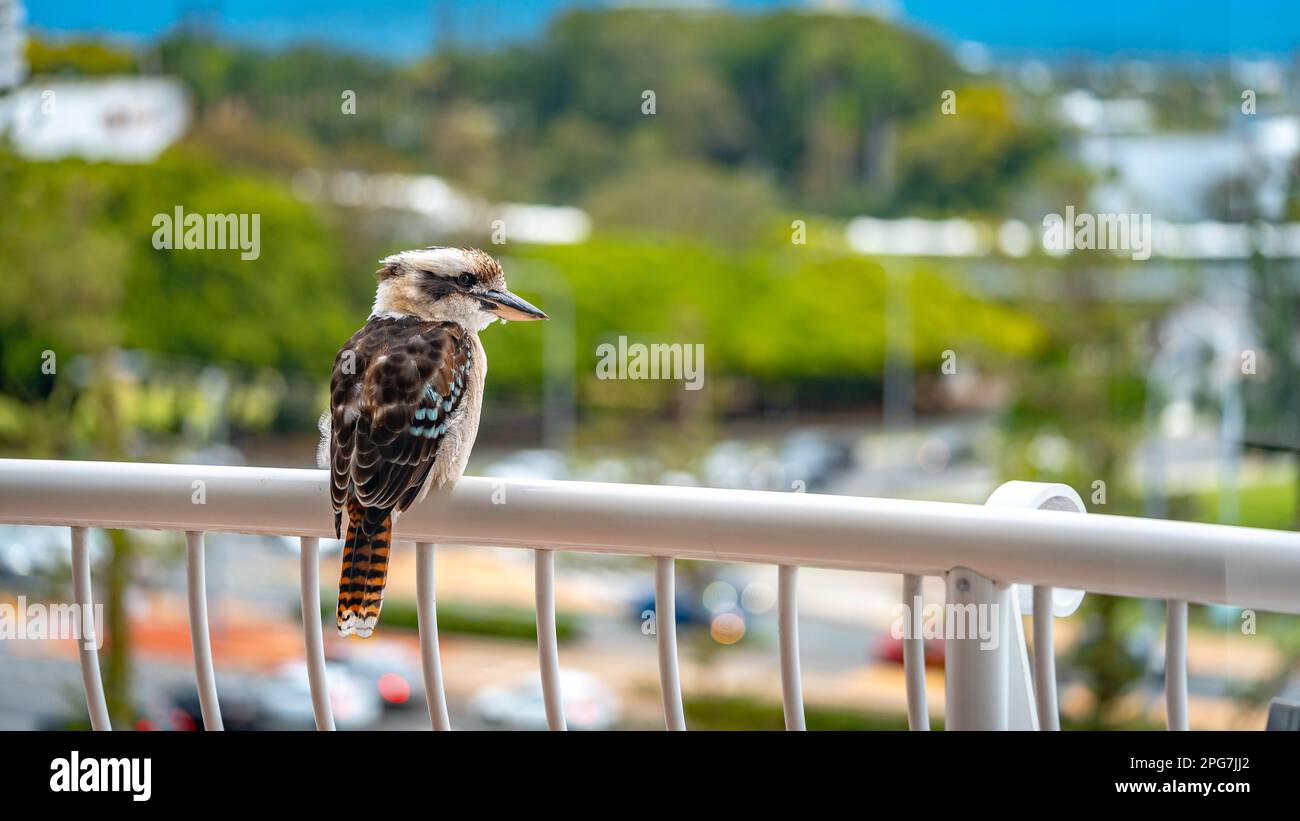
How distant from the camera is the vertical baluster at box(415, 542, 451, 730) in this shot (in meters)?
1.00

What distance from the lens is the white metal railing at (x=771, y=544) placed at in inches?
33.8

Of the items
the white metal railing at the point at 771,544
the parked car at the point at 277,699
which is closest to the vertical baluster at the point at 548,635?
the white metal railing at the point at 771,544

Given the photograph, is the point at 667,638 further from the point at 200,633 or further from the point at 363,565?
the point at 200,633

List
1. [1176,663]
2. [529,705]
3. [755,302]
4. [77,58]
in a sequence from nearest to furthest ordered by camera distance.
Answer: [1176,663] < [529,705] < [77,58] < [755,302]

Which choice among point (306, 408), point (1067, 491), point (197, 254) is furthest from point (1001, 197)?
point (1067, 491)

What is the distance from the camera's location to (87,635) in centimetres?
104

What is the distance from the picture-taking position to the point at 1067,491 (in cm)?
99

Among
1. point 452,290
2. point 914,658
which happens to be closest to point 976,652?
point 914,658

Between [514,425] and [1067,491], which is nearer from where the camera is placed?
[1067,491]

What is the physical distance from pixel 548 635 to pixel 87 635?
15.4 inches

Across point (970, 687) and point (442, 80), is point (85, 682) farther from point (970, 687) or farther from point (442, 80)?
point (442, 80)

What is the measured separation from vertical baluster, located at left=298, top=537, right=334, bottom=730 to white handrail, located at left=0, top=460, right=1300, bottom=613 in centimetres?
2

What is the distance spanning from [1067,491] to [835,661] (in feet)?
16.2
